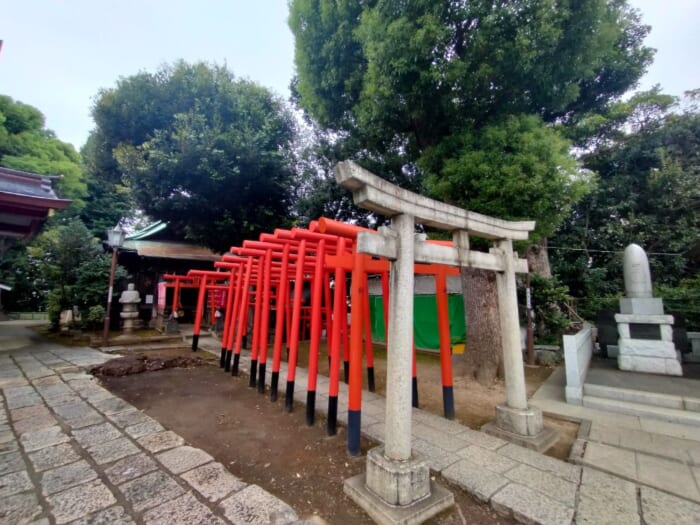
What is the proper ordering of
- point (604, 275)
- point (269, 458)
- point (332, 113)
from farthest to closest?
point (604, 275)
point (332, 113)
point (269, 458)

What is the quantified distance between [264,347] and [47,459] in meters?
2.75

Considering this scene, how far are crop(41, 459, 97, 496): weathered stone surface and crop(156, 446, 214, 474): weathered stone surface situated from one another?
0.54 metres

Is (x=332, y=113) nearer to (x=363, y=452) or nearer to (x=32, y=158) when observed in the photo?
(x=363, y=452)

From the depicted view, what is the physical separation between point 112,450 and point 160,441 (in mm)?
416

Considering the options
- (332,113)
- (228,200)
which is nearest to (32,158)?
(228,200)

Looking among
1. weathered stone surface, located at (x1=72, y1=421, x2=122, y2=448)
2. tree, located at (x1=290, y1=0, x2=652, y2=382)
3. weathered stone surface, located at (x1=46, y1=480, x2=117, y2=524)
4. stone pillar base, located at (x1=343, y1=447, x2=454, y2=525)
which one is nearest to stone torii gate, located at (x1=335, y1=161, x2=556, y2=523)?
stone pillar base, located at (x1=343, y1=447, x2=454, y2=525)

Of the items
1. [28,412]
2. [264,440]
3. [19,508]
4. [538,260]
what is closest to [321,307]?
[264,440]

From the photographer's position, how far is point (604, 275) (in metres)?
11.6

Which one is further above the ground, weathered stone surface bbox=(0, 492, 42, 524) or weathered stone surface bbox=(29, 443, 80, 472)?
weathered stone surface bbox=(29, 443, 80, 472)

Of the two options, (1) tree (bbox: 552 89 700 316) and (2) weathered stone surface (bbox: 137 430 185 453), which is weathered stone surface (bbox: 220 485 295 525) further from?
(1) tree (bbox: 552 89 700 316)

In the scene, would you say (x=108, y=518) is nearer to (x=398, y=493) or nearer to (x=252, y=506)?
(x=252, y=506)

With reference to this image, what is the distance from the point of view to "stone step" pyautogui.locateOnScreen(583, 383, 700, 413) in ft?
14.2

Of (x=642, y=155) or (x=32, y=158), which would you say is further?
(x=32, y=158)

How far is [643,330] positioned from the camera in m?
6.23
